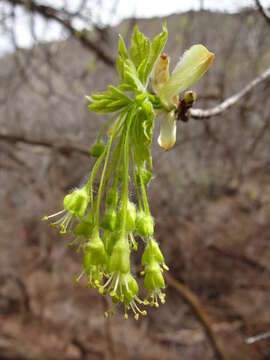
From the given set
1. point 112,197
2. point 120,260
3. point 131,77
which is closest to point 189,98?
point 131,77

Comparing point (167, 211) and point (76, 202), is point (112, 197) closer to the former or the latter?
point (76, 202)

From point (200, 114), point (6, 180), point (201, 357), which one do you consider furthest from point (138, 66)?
point (6, 180)

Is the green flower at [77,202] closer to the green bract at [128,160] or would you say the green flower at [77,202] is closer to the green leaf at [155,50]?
the green bract at [128,160]

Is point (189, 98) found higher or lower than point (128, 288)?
higher

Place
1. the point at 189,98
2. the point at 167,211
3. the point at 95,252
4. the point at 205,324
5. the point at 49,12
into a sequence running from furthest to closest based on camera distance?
the point at 167,211, the point at 49,12, the point at 205,324, the point at 189,98, the point at 95,252

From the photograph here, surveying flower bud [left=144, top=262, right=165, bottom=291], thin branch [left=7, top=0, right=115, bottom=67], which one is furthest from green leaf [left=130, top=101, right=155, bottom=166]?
thin branch [left=7, top=0, right=115, bottom=67]

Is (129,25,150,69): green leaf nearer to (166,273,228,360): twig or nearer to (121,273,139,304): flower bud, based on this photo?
(121,273,139,304): flower bud
